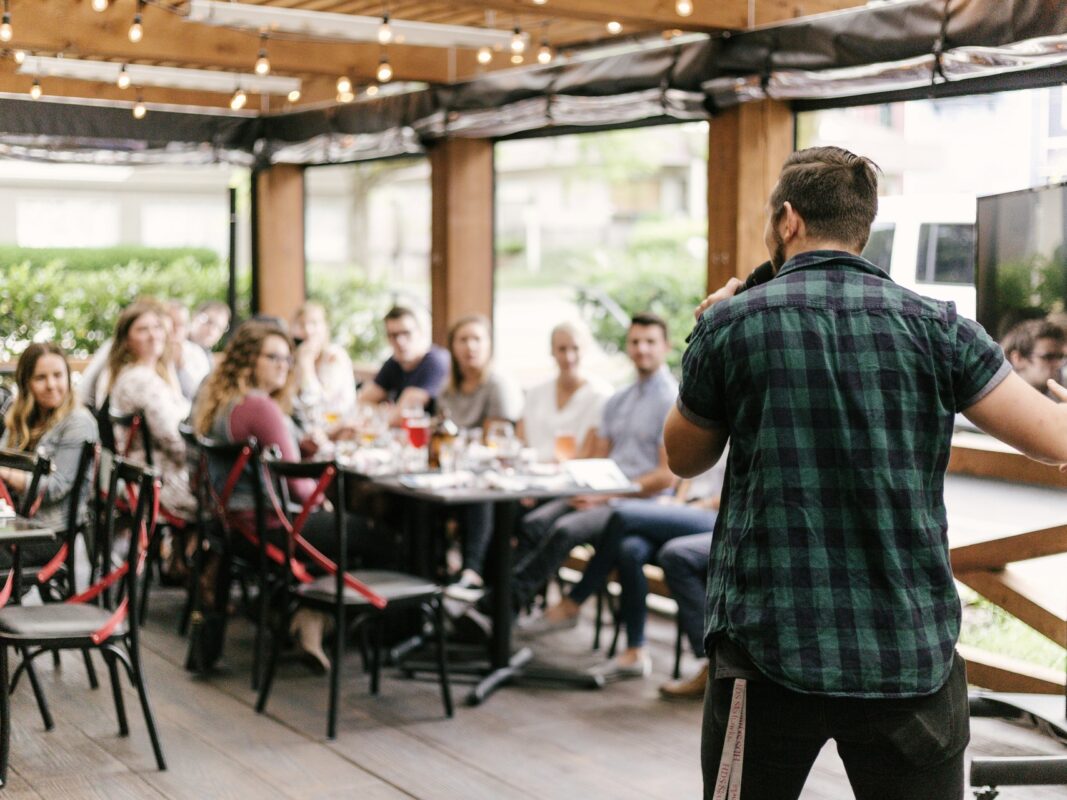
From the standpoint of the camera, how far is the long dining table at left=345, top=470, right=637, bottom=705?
196 inches

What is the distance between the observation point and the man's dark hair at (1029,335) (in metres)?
4.24

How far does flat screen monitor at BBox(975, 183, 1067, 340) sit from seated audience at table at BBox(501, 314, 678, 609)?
1.59 m

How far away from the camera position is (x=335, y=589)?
4.74 m

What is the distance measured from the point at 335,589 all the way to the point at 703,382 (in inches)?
117

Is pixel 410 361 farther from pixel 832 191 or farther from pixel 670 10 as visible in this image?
pixel 832 191

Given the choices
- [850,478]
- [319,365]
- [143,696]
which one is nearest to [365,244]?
[319,365]

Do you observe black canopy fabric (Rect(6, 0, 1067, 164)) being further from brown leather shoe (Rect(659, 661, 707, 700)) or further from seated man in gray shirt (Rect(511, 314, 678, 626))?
brown leather shoe (Rect(659, 661, 707, 700))

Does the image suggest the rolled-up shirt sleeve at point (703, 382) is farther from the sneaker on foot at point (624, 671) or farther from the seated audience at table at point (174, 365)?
the seated audience at table at point (174, 365)

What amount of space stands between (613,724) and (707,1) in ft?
10.5

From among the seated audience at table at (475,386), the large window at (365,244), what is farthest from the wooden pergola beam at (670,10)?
the large window at (365,244)

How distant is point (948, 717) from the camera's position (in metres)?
1.94

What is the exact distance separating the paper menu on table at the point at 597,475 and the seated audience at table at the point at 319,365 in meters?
2.44

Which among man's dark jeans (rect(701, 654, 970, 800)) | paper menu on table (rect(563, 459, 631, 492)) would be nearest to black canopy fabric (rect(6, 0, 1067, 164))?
paper menu on table (rect(563, 459, 631, 492))

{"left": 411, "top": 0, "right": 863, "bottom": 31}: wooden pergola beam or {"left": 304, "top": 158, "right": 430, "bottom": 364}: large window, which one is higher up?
{"left": 411, "top": 0, "right": 863, "bottom": 31}: wooden pergola beam
